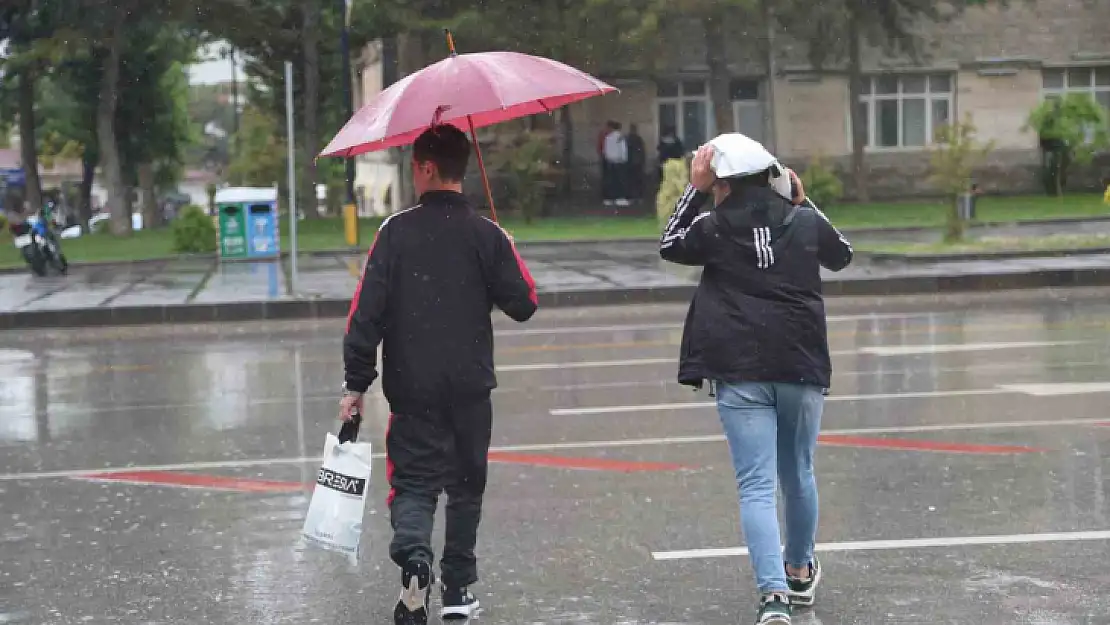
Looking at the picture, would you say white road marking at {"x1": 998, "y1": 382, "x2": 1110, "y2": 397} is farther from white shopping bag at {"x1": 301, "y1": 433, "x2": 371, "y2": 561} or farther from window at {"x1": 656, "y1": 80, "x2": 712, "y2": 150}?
window at {"x1": 656, "y1": 80, "x2": 712, "y2": 150}

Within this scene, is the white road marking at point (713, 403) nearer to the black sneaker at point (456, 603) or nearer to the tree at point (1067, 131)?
the black sneaker at point (456, 603)

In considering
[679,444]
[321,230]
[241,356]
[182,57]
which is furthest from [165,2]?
[679,444]

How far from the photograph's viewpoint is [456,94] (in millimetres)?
5535

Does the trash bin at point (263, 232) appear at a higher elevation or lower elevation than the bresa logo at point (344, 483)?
higher

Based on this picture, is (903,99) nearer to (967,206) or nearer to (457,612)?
(967,206)

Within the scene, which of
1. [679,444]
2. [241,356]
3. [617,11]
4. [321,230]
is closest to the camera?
[679,444]

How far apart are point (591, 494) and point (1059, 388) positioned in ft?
14.7

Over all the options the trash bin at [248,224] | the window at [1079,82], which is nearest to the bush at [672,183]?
the trash bin at [248,224]

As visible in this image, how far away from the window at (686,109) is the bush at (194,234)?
15.4 metres

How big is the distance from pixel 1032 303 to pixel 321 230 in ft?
62.4

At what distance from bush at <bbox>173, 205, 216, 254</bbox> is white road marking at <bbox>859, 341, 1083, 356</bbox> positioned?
16011mm

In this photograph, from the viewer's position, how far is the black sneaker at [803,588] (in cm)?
589

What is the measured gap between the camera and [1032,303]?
58.0ft

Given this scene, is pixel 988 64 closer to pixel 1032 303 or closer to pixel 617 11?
pixel 617 11
